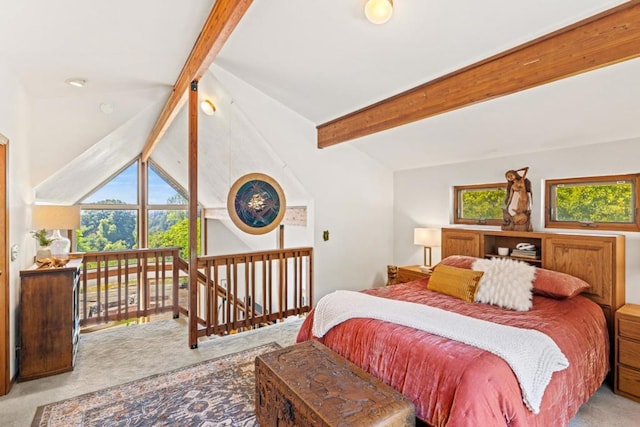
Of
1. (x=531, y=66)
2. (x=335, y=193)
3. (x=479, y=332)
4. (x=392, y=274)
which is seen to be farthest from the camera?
(x=392, y=274)

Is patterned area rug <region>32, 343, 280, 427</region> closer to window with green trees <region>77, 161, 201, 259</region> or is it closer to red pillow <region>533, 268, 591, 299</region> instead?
red pillow <region>533, 268, 591, 299</region>

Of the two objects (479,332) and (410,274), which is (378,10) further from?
(410,274)

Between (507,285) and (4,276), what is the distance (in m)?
4.09

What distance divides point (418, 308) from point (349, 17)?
7.52 feet

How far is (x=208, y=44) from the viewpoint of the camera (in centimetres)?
263

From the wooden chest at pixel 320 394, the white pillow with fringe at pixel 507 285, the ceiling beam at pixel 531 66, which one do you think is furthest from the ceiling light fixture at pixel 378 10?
Answer: the white pillow with fringe at pixel 507 285

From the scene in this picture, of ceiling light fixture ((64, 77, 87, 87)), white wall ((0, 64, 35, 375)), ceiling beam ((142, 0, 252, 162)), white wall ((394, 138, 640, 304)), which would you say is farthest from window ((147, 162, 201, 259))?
white wall ((394, 138, 640, 304))

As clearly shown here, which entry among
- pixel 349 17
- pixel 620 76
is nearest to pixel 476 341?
pixel 620 76

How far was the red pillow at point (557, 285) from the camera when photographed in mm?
2783

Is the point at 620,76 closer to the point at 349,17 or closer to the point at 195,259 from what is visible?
the point at 349,17

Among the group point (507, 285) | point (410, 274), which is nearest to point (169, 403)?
point (507, 285)

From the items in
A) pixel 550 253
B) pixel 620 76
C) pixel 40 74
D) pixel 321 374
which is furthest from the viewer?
pixel 550 253

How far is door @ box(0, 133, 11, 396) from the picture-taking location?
2.45 m

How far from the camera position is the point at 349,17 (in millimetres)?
2432
